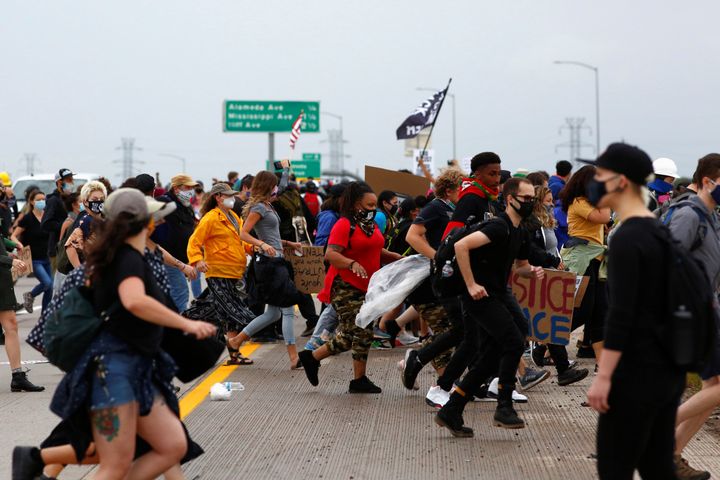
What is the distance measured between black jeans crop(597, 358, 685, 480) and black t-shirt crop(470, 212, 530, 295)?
2878mm

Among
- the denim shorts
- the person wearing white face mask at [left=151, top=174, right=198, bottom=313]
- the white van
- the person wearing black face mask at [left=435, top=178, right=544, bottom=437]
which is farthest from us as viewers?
the white van

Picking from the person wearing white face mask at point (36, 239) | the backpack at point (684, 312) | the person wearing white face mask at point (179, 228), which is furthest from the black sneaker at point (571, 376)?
the person wearing white face mask at point (36, 239)

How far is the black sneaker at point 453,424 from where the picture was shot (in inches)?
286

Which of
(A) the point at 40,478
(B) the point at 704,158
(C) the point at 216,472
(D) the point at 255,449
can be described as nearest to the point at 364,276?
(D) the point at 255,449

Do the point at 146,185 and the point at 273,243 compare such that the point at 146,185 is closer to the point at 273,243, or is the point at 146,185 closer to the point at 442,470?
the point at 273,243

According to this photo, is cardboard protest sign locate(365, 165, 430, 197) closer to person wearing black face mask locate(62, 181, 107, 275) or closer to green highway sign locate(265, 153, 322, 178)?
person wearing black face mask locate(62, 181, 107, 275)

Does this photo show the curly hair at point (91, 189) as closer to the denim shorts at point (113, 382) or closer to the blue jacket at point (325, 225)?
the blue jacket at point (325, 225)

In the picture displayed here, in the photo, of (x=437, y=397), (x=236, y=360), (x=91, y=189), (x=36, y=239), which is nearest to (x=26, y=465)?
(x=437, y=397)

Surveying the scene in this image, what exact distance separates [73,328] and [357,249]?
444 centimetres

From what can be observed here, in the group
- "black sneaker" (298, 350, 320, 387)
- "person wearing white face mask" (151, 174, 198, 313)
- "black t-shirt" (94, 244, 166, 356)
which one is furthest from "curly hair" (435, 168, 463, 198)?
"black t-shirt" (94, 244, 166, 356)

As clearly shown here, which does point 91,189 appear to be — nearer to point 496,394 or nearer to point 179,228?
point 179,228

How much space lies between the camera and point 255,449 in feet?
23.3

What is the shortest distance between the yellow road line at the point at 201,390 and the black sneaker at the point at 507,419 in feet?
7.79

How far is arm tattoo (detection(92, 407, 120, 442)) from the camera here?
475 cm
